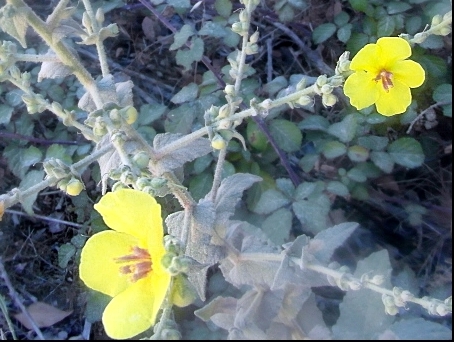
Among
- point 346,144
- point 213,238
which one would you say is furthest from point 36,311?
point 346,144

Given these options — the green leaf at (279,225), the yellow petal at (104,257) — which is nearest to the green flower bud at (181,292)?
the yellow petal at (104,257)

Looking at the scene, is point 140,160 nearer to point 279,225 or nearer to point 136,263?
point 136,263

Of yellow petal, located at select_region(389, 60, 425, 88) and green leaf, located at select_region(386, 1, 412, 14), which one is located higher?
yellow petal, located at select_region(389, 60, 425, 88)

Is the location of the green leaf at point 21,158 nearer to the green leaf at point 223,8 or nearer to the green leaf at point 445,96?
the green leaf at point 223,8

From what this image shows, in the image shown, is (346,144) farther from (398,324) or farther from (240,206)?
(398,324)

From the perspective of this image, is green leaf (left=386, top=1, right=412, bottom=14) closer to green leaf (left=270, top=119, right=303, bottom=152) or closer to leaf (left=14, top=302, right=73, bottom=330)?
green leaf (left=270, top=119, right=303, bottom=152)

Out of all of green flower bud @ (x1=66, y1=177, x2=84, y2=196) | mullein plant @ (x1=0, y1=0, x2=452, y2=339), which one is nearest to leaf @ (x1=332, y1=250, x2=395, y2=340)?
mullein plant @ (x1=0, y1=0, x2=452, y2=339)
